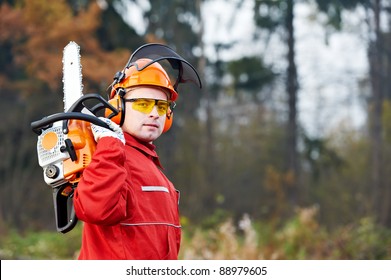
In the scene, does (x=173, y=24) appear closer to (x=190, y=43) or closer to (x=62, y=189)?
(x=190, y=43)

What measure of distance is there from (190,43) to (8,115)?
815 cm

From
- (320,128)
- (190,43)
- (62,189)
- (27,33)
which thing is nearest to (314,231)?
(27,33)

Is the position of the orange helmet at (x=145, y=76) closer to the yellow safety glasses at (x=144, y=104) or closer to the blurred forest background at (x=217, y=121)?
the yellow safety glasses at (x=144, y=104)

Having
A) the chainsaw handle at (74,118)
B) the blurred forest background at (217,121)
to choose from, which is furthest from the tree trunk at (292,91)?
the chainsaw handle at (74,118)

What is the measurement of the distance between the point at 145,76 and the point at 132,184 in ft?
1.91

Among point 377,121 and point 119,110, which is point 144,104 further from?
point 377,121

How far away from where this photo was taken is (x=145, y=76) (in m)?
3.78

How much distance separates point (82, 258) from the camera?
3.68 m

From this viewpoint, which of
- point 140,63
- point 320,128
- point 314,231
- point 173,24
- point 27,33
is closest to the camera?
point 140,63

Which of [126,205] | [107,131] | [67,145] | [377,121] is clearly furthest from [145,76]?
[377,121]

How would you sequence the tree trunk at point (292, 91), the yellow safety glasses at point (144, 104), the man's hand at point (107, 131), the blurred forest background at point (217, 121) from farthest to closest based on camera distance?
the tree trunk at point (292, 91) < the blurred forest background at point (217, 121) < the yellow safety glasses at point (144, 104) < the man's hand at point (107, 131)

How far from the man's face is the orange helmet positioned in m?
0.04

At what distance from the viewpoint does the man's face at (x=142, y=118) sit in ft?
12.4

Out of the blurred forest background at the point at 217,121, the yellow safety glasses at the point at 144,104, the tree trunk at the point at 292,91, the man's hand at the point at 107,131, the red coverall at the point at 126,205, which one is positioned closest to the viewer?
the red coverall at the point at 126,205
